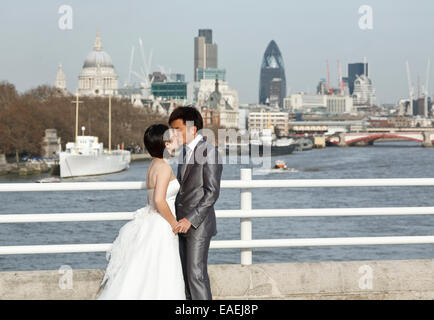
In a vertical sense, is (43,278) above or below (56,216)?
below

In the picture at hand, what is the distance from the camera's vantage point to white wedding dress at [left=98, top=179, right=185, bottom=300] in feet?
15.2

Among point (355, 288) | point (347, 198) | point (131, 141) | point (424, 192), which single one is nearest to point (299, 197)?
point (347, 198)

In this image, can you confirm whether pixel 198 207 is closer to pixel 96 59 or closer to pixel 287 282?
pixel 287 282

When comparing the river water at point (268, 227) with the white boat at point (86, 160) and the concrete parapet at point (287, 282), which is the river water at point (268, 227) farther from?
the white boat at point (86, 160)

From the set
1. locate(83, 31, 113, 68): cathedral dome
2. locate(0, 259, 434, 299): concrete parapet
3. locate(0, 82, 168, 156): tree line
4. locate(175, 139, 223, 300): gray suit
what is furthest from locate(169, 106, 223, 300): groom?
locate(83, 31, 113, 68): cathedral dome

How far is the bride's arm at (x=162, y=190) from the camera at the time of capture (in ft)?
15.0

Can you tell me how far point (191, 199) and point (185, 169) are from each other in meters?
0.18

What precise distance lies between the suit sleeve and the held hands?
0.02 meters

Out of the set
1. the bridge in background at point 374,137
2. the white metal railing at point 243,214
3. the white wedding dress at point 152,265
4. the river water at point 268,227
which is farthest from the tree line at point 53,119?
the white wedding dress at point 152,265

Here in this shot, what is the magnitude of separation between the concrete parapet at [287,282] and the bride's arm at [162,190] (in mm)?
1101

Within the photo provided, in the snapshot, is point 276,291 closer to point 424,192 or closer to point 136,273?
point 136,273

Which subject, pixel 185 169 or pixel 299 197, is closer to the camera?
pixel 185 169

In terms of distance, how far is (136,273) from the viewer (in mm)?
4648

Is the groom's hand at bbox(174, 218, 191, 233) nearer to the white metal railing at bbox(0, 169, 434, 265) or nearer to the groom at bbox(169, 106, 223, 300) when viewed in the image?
the groom at bbox(169, 106, 223, 300)
